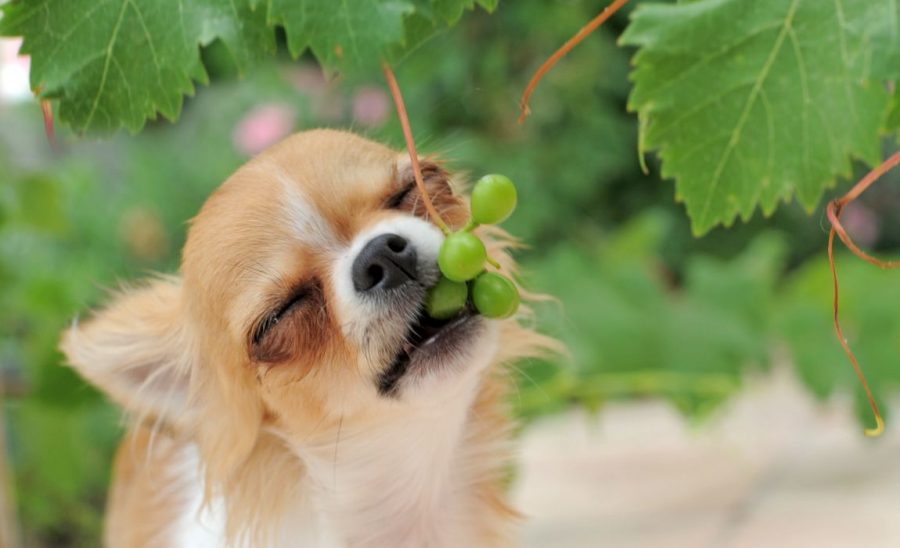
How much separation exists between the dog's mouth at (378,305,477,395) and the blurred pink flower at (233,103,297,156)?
7.97ft

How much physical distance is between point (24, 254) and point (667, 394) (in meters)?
1.78

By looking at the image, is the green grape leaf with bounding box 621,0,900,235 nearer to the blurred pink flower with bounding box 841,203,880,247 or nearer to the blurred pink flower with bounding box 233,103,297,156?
the blurred pink flower with bounding box 233,103,297,156

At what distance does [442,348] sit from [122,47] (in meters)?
0.51

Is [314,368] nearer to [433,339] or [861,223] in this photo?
[433,339]

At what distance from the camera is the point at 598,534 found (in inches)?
96.6

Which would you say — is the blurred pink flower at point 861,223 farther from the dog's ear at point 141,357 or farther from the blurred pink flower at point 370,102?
the dog's ear at point 141,357

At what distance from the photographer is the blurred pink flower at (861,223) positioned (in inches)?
180

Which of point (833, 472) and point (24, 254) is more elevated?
point (24, 254)

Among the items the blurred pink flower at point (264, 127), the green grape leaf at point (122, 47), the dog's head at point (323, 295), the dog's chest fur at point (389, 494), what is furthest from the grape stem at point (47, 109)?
the blurred pink flower at point (264, 127)

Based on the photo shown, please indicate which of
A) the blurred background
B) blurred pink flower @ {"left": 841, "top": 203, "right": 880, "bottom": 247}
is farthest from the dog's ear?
blurred pink flower @ {"left": 841, "top": 203, "right": 880, "bottom": 247}

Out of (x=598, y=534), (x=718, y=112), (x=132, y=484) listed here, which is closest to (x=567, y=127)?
Answer: (x=598, y=534)

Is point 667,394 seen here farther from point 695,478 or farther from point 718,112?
point 718,112

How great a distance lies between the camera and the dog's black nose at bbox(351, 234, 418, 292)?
3.80 ft

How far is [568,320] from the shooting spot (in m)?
2.33
